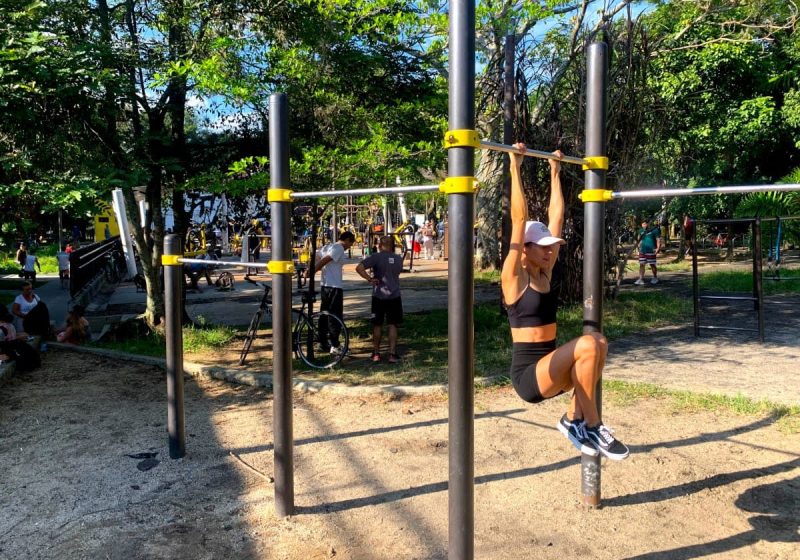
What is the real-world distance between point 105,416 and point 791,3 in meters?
18.5

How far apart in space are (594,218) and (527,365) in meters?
1.03

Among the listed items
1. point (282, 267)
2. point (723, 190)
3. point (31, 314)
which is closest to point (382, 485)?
point (282, 267)

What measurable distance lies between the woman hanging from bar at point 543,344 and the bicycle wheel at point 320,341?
462 centimetres

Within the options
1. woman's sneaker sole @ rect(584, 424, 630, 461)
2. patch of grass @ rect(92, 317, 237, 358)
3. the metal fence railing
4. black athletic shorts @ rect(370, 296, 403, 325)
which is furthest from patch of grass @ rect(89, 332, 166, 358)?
woman's sneaker sole @ rect(584, 424, 630, 461)

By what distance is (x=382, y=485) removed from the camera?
4.50m

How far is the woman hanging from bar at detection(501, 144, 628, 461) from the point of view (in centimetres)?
342

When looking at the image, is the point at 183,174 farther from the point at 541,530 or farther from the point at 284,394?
the point at 541,530

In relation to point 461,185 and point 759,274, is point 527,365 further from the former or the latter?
point 759,274

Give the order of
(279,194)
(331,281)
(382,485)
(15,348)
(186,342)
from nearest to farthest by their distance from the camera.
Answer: (279,194), (382,485), (15,348), (331,281), (186,342)

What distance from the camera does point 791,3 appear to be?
1680cm

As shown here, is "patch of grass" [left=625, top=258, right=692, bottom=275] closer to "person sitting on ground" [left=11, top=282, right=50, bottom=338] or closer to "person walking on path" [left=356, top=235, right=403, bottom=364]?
"person walking on path" [left=356, top=235, right=403, bottom=364]

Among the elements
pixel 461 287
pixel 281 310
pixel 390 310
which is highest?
pixel 461 287

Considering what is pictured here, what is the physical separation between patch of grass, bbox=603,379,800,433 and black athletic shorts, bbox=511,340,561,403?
298 cm

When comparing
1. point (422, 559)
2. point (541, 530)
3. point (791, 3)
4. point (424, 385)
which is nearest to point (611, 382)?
point (424, 385)
